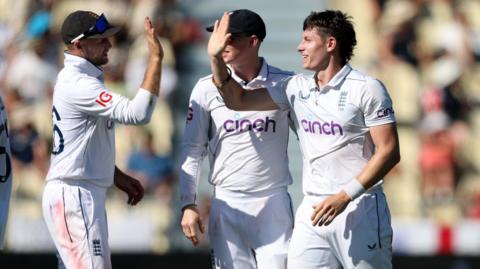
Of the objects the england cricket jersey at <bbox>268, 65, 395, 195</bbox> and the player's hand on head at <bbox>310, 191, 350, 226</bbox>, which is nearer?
the player's hand on head at <bbox>310, 191, 350, 226</bbox>

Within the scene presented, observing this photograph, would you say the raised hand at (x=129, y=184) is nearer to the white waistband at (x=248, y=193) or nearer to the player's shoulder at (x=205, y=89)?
the white waistband at (x=248, y=193)

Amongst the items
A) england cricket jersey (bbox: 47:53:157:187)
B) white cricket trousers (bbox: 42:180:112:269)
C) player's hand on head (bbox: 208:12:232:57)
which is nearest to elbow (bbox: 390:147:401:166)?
player's hand on head (bbox: 208:12:232:57)

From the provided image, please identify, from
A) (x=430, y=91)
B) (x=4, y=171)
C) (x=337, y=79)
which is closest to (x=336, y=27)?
(x=337, y=79)

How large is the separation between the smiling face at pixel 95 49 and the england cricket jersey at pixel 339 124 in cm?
117

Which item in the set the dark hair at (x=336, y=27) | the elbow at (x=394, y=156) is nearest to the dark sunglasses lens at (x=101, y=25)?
the dark hair at (x=336, y=27)

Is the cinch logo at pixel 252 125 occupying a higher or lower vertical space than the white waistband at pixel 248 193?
higher

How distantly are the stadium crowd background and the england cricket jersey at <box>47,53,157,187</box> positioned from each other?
4.91 metres

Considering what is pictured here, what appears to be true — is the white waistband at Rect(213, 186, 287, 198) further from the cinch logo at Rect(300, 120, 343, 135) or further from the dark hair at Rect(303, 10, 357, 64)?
the dark hair at Rect(303, 10, 357, 64)

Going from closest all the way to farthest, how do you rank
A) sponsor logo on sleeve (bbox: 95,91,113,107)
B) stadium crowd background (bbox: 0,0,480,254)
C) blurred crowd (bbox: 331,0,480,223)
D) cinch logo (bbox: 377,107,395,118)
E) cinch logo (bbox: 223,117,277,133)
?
cinch logo (bbox: 377,107,395,118)
sponsor logo on sleeve (bbox: 95,91,113,107)
cinch logo (bbox: 223,117,277,133)
stadium crowd background (bbox: 0,0,480,254)
blurred crowd (bbox: 331,0,480,223)

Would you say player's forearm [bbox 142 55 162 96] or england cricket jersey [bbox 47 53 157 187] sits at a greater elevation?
player's forearm [bbox 142 55 162 96]

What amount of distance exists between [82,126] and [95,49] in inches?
17.8

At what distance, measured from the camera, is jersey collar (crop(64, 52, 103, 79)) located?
21.9 ft

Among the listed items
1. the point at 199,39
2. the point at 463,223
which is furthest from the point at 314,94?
the point at 199,39

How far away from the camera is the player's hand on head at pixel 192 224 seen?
681 centimetres
